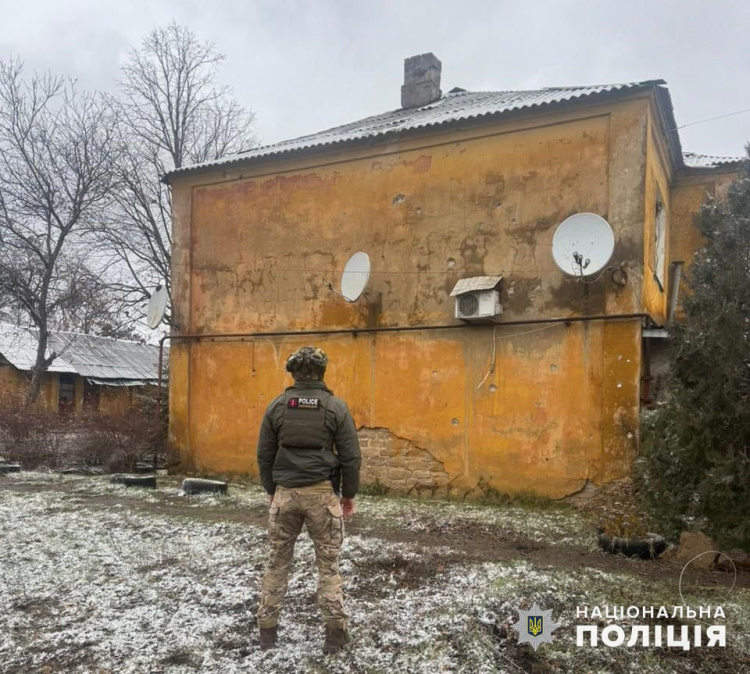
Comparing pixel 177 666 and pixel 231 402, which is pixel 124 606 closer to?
pixel 177 666

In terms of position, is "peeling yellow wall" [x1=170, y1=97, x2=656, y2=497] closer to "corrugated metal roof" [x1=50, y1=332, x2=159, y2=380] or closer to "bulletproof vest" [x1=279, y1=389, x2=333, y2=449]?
"bulletproof vest" [x1=279, y1=389, x2=333, y2=449]

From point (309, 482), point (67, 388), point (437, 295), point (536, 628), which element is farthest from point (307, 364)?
point (67, 388)

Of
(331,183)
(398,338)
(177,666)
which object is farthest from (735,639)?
(331,183)

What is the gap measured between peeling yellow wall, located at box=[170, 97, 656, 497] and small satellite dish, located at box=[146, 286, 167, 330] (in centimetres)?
65

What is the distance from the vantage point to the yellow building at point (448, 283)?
890cm

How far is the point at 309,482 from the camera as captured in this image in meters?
4.12

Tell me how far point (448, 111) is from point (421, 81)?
120 inches

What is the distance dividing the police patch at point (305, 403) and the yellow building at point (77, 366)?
2335 cm

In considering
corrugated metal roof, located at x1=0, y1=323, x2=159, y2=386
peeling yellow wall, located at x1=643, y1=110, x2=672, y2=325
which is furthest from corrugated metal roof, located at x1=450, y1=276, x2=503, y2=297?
corrugated metal roof, located at x1=0, y1=323, x2=159, y2=386

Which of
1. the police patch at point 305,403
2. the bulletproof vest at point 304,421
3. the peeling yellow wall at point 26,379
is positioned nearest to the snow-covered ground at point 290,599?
the bulletproof vest at point 304,421

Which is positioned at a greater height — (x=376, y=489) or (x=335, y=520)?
(x=335, y=520)

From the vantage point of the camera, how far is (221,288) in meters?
12.4

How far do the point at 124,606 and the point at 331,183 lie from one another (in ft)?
26.8

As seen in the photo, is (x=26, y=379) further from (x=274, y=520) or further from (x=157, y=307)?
(x=274, y=520)
